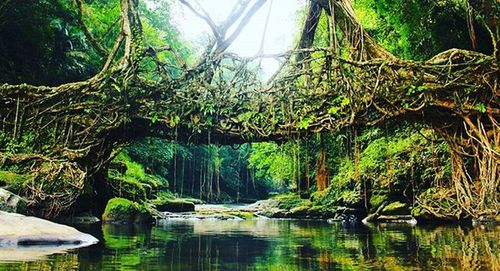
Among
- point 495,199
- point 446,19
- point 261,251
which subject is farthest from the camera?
point 446,19

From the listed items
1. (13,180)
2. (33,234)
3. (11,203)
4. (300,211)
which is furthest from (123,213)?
(300,211)

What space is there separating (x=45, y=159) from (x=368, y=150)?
491 inches

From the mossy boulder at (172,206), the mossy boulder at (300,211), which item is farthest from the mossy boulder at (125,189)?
the mossy boulder at (300,211)

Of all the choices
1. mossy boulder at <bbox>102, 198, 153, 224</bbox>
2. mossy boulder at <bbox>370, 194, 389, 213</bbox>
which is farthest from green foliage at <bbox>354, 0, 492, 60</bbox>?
mossy boulder at <bbox>102, 198, 153, 224</bbox>

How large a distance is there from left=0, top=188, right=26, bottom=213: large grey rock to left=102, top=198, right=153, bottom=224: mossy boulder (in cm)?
352

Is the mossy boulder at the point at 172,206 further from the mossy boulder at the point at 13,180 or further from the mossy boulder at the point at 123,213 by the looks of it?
the mossy boulder at the point at 13,180

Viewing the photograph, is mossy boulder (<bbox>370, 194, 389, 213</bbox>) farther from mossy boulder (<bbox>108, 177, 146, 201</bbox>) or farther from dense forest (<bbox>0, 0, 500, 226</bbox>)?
mossy boulder (<bbox>108, 177, 146, 201</bbox>)

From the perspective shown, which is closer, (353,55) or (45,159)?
(353,55)

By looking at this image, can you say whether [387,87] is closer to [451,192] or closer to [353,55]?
[353,55]

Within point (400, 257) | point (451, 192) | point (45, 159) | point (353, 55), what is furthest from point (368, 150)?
point (400, 257)

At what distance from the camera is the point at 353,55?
1009cm

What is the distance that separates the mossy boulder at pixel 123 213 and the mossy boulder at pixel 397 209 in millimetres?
7467

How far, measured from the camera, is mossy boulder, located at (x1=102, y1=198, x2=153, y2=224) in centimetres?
1343

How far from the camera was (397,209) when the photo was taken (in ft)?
52.8
